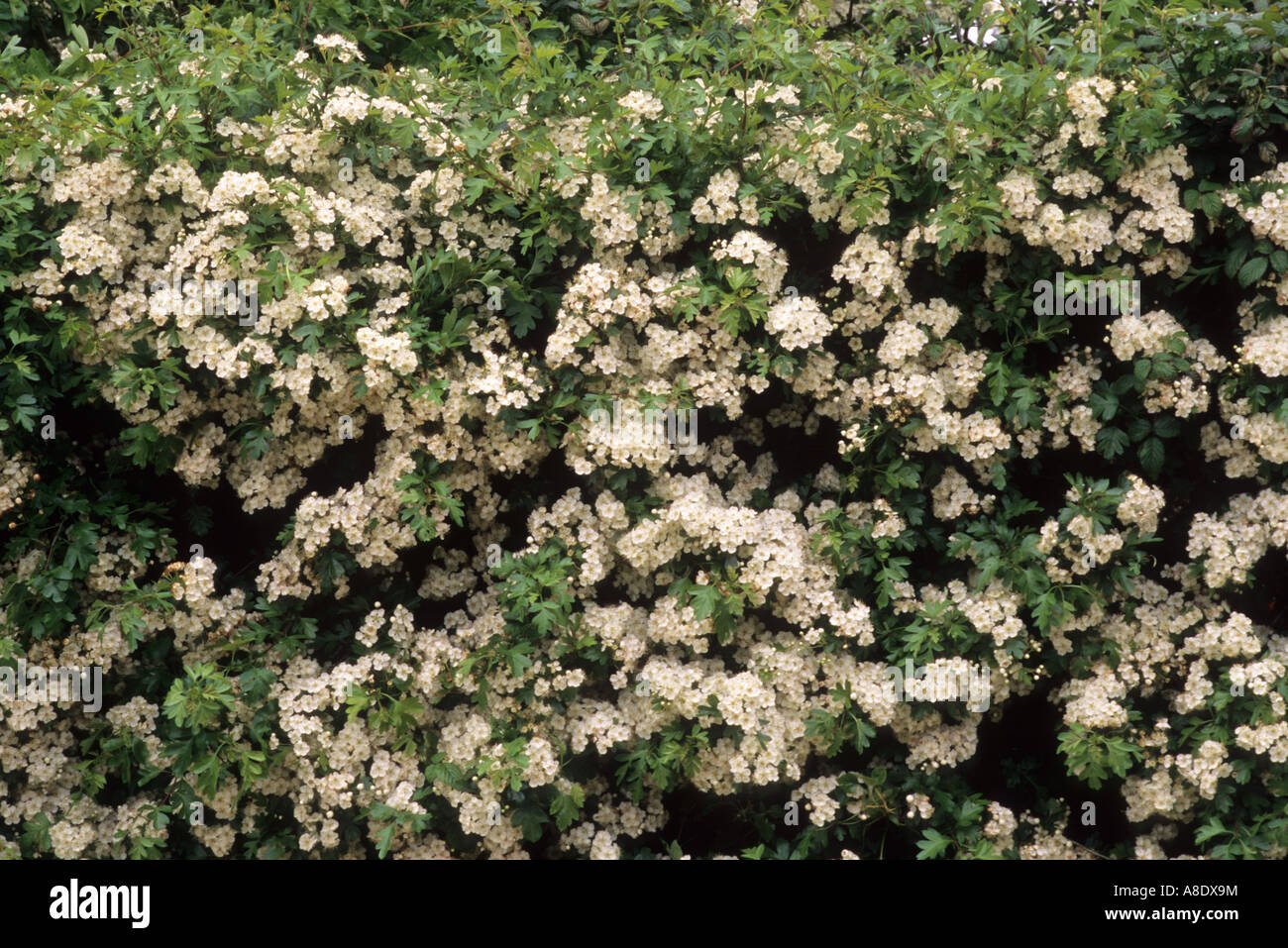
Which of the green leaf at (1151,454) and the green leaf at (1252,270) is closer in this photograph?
the green leaf at (1252,270)

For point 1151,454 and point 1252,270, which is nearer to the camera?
point 1252,270

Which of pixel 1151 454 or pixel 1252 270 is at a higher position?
pixel 1252 270

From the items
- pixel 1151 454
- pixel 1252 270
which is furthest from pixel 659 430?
pixel 1252 270

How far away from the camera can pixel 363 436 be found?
471cm

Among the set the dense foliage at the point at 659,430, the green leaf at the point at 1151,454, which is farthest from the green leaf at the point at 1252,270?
the green leaf at the point at 1151,454

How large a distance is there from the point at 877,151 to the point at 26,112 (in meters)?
3.41

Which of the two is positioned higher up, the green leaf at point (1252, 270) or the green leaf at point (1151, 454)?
the green leaf at point (1252, 270)

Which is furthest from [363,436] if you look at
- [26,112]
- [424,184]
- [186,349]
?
[26,112]

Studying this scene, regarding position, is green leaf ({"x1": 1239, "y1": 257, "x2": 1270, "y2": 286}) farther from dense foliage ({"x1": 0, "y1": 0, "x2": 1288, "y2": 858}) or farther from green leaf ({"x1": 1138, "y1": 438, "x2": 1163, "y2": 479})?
green leaf ({"x1": 1138, "y1": 438, "x2": 1163, "y2": 479})

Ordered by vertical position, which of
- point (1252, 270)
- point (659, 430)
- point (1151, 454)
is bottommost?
point (1151, 454)

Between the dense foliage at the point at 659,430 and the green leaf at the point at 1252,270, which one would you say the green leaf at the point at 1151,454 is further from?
the green leaf at the point at 1252,270

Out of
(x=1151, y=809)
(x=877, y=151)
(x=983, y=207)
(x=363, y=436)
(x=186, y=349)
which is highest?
(x=877, y=151)

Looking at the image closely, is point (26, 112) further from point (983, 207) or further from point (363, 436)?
point (983, 207)

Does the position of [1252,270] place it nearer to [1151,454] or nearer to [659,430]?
[1151,454]
